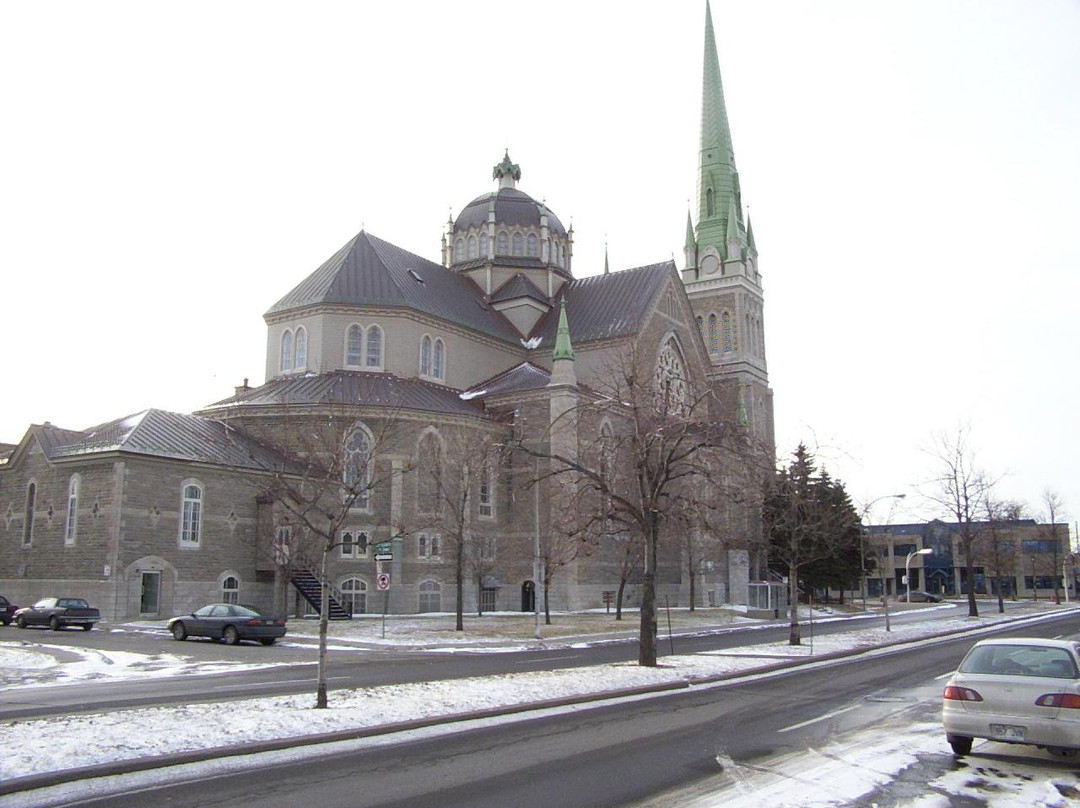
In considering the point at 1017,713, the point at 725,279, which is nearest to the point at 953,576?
the point at 725,279

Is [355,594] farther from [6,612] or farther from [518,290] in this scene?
[518,290]

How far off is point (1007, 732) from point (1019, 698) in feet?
1.30

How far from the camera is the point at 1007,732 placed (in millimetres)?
10336

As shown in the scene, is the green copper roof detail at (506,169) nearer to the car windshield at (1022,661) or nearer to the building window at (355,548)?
the building window at (355,548)

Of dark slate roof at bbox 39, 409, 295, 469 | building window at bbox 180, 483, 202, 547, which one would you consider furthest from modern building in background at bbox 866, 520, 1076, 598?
building window at bbox 180, 483, 202, 547

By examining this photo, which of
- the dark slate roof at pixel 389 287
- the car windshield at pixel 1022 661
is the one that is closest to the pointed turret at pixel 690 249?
the dark slate roof at pixel 389 287

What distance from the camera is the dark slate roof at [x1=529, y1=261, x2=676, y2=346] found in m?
58.4

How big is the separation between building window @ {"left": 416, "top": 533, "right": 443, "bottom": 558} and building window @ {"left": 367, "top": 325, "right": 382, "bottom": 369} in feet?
34.8

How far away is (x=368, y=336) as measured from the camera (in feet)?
171

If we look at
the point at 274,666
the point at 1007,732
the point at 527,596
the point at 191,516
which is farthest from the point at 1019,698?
the point at 527,596

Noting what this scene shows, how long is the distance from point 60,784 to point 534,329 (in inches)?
2192

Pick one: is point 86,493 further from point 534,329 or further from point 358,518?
point 534,329

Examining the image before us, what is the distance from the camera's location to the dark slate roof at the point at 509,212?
225 ft

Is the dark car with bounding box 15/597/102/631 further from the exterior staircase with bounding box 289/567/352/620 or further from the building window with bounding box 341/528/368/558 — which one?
the building window with bounding box 341/528/368/558
